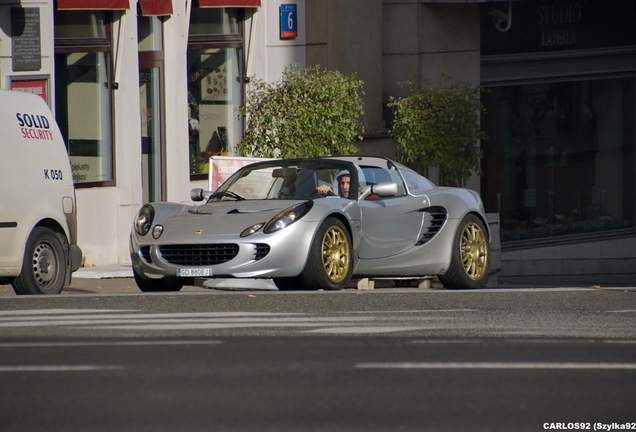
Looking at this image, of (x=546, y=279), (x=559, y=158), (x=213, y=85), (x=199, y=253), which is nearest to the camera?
(x=199, y=253)

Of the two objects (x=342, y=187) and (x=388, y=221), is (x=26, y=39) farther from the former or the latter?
(x=388, y=221)

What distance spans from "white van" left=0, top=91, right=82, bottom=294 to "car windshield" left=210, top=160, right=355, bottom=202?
1426 millimetres

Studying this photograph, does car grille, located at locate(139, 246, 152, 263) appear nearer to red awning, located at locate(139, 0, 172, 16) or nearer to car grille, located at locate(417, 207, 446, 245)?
car grille, located at locate(417, 207, 446, 245)

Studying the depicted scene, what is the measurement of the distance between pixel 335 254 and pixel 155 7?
8690 mm

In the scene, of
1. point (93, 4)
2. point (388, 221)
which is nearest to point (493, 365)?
point (388, 221)

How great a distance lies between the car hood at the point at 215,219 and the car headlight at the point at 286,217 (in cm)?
7

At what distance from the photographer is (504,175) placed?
24797 mm

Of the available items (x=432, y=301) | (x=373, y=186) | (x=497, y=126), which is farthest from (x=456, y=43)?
(x=432, y=301)

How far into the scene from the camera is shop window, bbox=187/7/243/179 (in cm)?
2028

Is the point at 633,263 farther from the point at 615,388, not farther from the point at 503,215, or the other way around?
the point at 615,388

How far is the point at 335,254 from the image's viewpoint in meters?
11.6

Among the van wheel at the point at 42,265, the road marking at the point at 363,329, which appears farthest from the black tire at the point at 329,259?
the road marking at the point at 363,329

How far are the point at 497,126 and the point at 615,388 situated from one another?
61.1 feet

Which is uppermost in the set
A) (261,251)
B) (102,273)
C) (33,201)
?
(33,201)
